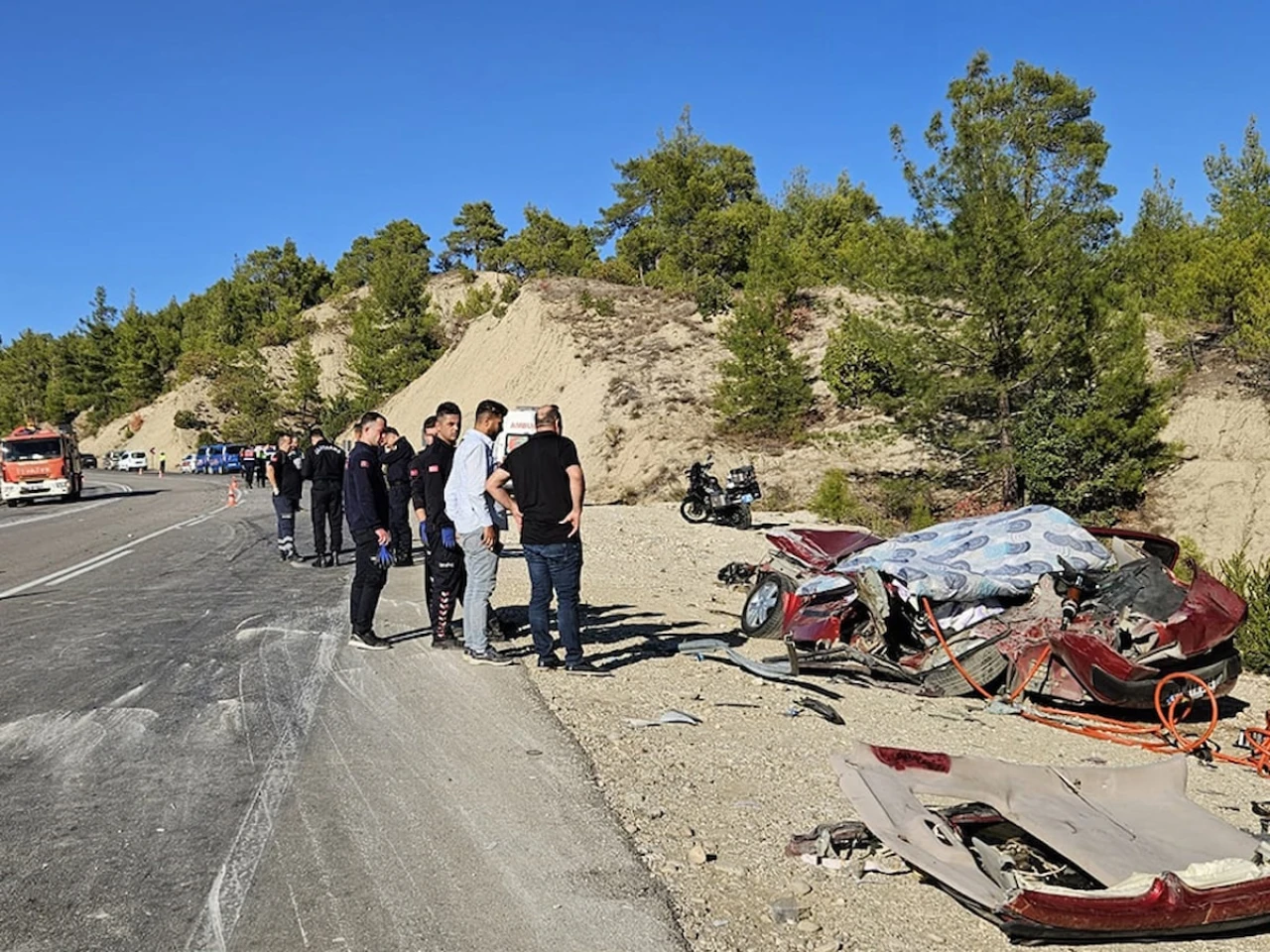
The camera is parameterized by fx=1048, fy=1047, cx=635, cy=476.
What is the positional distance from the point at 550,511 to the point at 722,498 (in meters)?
13.0

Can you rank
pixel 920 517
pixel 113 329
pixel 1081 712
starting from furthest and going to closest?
pixel 113 329
pixel 920 517
pixel 1081 712

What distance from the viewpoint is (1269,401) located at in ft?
90.6

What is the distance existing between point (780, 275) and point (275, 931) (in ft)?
102

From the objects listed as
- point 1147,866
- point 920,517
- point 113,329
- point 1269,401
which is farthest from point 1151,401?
point 113,329

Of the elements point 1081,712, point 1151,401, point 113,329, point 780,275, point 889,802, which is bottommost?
point 1081,712

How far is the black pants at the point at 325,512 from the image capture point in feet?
49.2

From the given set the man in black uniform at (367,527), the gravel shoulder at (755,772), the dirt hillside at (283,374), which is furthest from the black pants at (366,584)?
the dirt hillside at (283,374)

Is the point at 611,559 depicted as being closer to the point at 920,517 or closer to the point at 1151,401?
the point at 920,517

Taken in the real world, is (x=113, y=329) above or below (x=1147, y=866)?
above

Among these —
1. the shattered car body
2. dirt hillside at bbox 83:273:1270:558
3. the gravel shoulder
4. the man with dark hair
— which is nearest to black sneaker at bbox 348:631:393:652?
the gravel shoulder

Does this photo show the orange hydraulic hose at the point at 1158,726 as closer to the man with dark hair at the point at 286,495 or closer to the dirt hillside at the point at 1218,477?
the man with dark hair at the point at 286,495

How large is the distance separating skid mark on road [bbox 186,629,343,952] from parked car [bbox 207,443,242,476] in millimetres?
60020

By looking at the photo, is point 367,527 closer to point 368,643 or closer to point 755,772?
point 368,643

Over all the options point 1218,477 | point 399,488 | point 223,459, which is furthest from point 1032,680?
point 223,459
